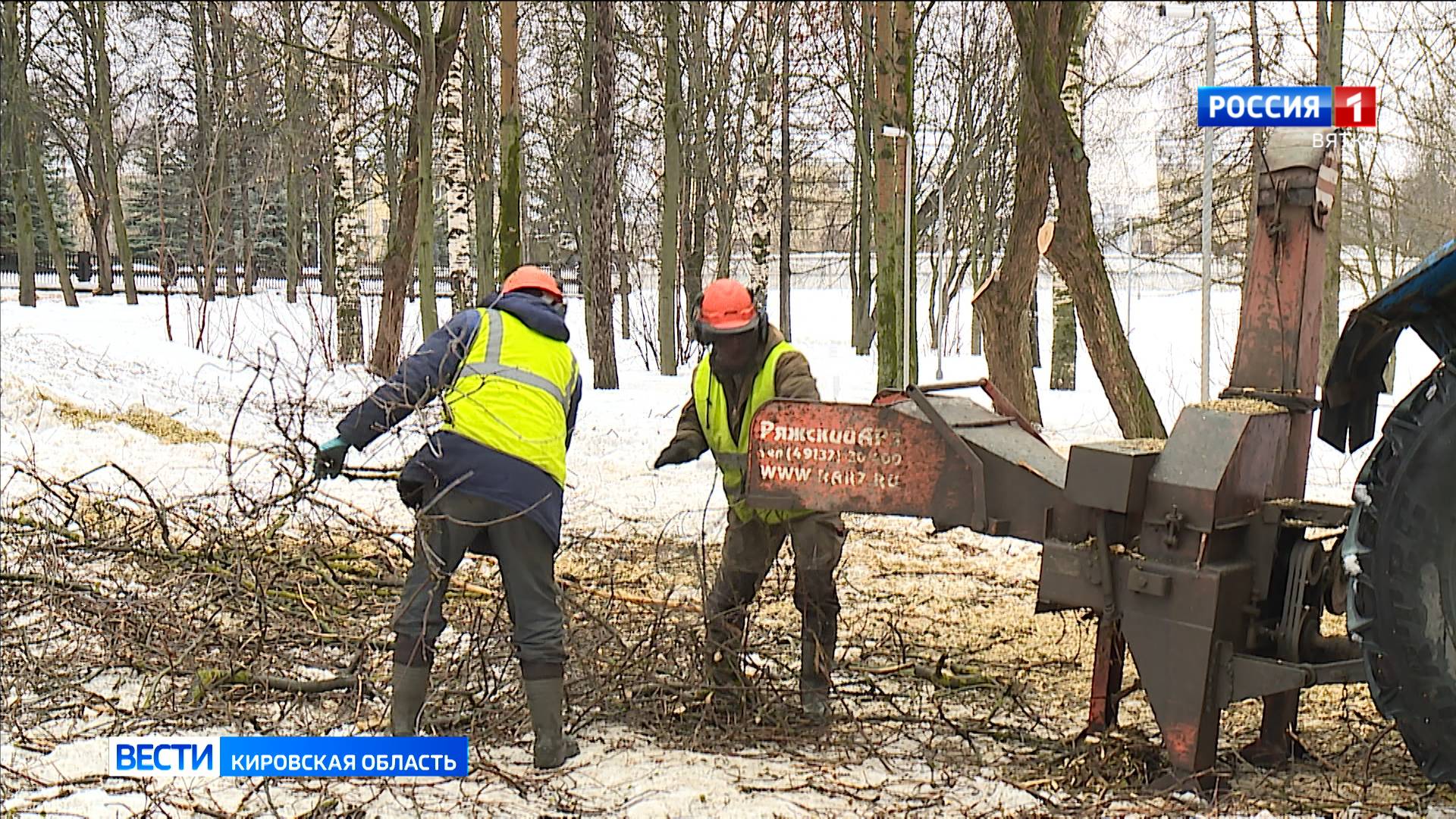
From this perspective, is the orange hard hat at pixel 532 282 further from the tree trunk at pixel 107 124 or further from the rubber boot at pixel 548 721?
the tree trunk at pixel 107 124

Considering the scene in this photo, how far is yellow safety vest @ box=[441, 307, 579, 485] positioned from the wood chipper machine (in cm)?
73

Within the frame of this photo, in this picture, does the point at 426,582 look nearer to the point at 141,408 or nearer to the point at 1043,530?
the point at 1043,530

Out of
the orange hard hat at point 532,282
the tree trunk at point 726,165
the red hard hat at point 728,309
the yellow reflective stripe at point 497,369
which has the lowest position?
the yellow reflective stripe at point 497,369

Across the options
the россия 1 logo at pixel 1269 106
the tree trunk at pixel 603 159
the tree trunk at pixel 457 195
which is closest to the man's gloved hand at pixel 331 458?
the россия 1 logo at pixel 1269 106

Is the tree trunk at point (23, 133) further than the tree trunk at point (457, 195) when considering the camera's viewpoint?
Yes

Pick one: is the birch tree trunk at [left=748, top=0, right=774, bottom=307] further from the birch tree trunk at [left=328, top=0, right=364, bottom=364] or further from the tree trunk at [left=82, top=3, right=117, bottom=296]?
the tree trunk at [left=82, top=3, right=117, bottom=296]

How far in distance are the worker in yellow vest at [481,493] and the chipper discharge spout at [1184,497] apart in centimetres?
76

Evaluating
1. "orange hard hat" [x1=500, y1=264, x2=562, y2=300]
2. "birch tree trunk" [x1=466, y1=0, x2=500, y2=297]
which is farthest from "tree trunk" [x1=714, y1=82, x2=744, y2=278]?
"orange hard hat" [x1=500, y1=264, x2=562, y2=300]

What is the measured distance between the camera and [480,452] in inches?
175

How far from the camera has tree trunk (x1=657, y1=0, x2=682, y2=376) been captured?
19406 mm

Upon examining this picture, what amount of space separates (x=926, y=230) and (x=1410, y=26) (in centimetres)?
1281

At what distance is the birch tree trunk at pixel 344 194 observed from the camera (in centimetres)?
1609

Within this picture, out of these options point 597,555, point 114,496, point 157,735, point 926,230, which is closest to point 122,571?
point 114,496

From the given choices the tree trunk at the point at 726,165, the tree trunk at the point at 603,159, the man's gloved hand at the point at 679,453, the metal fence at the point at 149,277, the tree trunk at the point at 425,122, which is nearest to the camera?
the man's gloved hand at the point at 679,453
